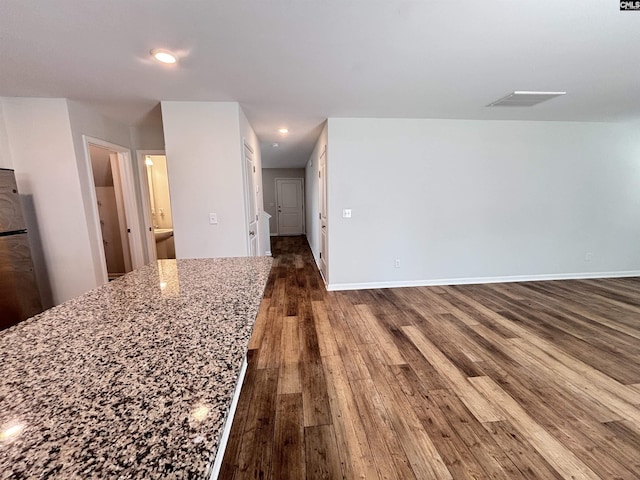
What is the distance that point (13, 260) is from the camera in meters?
2.42

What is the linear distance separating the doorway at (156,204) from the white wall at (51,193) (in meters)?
0.98

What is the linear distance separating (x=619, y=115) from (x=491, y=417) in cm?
447

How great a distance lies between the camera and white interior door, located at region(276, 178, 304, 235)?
28.6 feet

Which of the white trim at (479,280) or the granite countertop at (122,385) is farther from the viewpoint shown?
the white trim at (479,280)

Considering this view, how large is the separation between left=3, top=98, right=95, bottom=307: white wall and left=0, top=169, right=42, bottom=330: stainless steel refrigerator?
0.34 metres

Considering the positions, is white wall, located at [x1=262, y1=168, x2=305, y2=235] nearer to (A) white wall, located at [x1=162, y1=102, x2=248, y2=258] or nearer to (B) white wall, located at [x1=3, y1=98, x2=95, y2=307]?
(A) white wall, located at [x1=162, y1=102, x2=248, y2=258]

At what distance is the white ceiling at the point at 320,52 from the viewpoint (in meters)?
1.48

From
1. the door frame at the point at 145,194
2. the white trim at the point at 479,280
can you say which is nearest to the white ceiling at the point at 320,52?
the door frame at the point at 145,194

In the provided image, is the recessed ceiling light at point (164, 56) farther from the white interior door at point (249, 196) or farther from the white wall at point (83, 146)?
the white wall at point (83, 146)

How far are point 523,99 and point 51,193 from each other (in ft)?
16.9

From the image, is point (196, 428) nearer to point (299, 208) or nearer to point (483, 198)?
point (483, 198)

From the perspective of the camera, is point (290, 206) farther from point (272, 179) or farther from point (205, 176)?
point (205, 176)

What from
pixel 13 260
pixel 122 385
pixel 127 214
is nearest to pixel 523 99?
pixel 122 385

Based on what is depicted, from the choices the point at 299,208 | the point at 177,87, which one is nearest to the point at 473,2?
the point at 177,87
